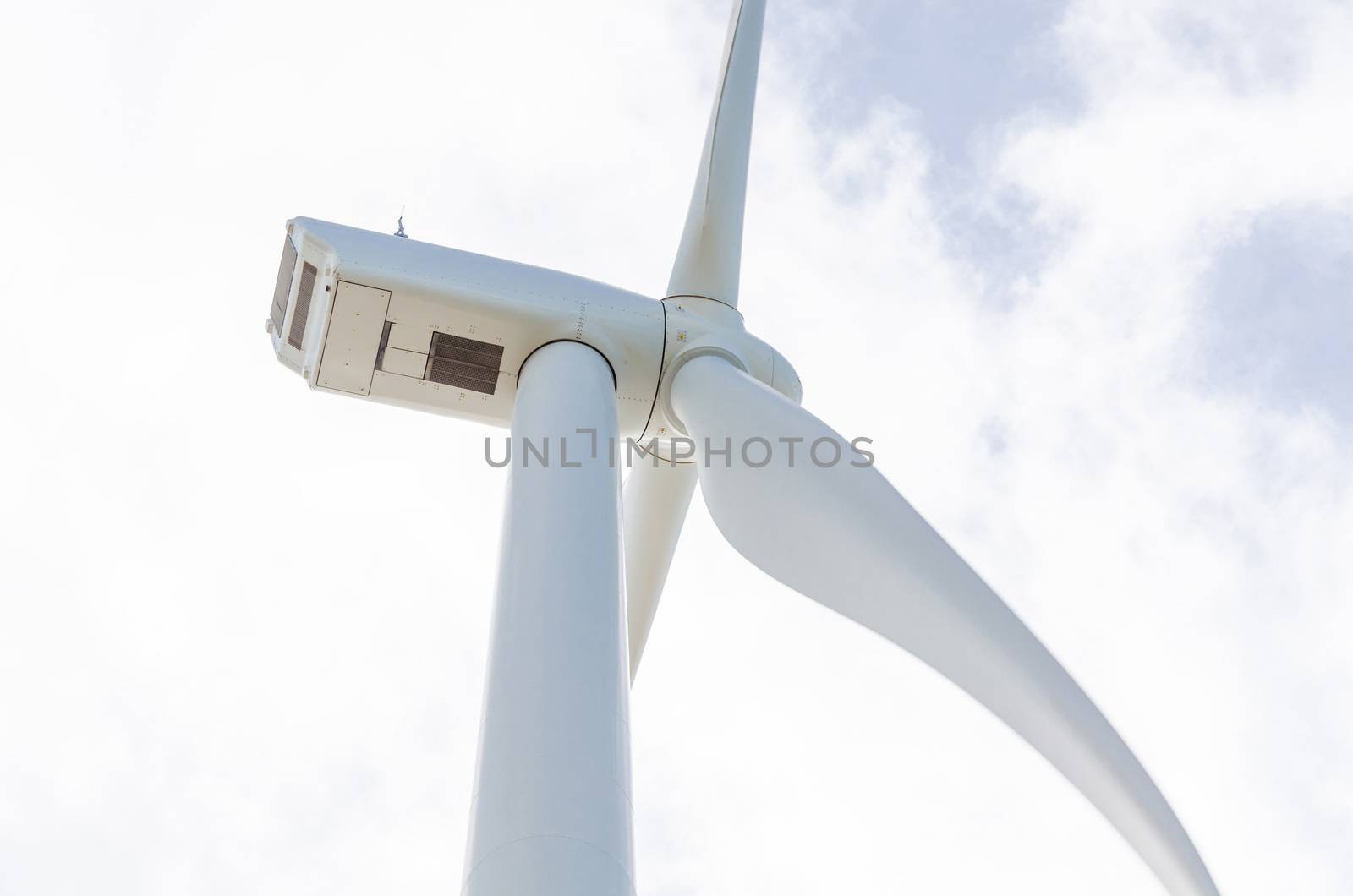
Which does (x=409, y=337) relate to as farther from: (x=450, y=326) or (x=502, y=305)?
(x=502, y=305)

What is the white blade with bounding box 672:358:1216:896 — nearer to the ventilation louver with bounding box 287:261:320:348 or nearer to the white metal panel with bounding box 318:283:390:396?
the white metal panel with bounding box 318:283:390:396

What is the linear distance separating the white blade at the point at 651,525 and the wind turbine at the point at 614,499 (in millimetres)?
22

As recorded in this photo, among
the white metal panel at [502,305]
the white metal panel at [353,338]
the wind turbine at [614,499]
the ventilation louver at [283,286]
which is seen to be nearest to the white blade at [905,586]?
the wind turbine at [614,499]

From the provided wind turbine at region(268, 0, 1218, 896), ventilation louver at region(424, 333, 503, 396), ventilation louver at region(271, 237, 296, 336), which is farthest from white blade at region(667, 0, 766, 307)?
ventilation louver at region(271, 237, 296, 336)

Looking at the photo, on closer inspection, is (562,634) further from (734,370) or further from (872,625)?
(734,370)

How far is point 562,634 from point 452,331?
177 inches

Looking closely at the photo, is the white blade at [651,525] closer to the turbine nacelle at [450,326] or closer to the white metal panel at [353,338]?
the turbine nacelle at [450,326]

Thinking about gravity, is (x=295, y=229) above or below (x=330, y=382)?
above

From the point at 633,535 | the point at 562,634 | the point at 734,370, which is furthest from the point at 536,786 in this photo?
A: the point at 633,535

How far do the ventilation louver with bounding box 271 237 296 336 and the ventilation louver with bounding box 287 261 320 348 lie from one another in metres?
0.20

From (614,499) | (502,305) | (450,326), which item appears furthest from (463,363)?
(614,499)

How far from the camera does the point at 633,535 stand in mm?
12047

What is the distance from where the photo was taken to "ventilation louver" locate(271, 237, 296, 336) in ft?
34.5

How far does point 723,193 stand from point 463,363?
146 inches
